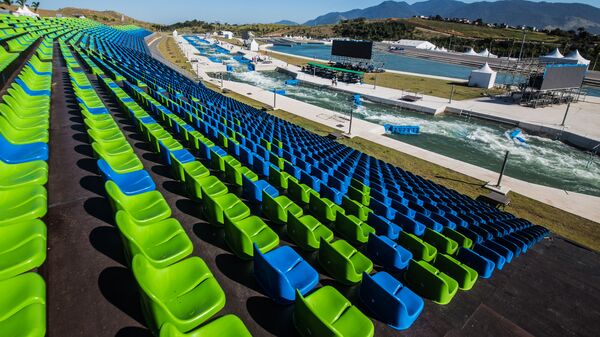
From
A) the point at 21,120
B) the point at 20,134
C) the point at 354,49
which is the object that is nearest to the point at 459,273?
the point at 20,134

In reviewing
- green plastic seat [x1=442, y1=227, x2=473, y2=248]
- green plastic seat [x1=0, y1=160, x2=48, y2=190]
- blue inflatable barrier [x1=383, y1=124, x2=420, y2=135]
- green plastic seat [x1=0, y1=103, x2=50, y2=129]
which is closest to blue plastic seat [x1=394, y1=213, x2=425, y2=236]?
green plastic seat [x1=442, y1=227, x2=473, y2=248]

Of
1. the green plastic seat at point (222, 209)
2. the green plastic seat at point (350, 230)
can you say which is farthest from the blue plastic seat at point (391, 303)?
the green plastic seat at point (222, 209)

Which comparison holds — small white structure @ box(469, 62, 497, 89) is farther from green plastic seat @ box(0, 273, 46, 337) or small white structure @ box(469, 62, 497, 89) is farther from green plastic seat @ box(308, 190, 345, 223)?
green plastic seat @ box(0, 273, 46, 337)

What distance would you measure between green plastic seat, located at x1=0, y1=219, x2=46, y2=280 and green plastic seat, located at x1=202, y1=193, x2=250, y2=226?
108 inches

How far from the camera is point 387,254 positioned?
6.41 meters

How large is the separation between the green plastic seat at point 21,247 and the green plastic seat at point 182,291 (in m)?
1.59

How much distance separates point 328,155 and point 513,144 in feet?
65.1

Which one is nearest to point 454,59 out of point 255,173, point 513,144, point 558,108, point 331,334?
point 558,108

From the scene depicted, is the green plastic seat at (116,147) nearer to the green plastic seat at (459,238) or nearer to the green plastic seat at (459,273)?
the green plastic seat at (459,273)

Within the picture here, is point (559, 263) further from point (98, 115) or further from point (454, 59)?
point (454, 59)

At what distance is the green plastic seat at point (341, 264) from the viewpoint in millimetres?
5484

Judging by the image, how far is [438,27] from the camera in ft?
520

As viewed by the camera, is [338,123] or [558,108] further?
[558,108]

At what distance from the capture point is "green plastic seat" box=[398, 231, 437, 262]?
279 inches
